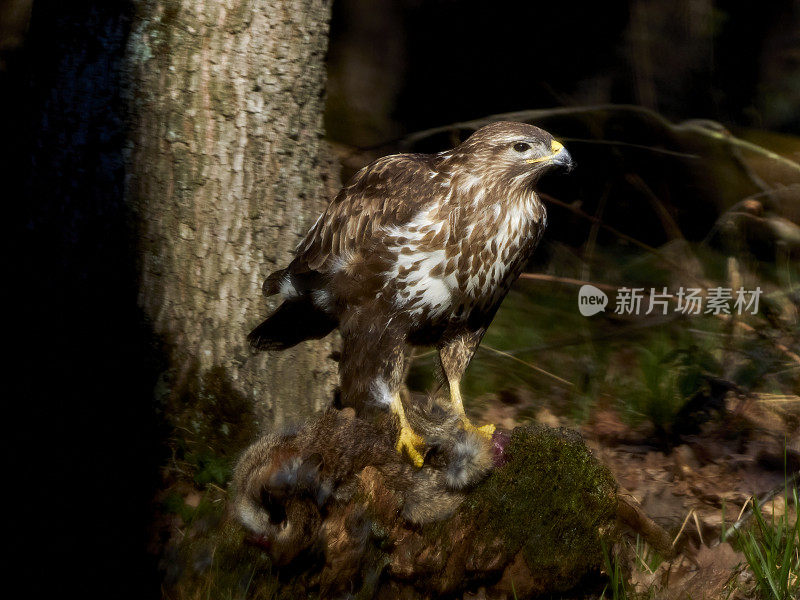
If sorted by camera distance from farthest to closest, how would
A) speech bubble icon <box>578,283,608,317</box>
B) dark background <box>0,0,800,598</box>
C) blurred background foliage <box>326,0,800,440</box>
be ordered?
blurred background foliage <box>326,0,800,440</box>, speech bubble icon <box>578,283,608,317</box>, dark background <box>0,0,800,598</box>

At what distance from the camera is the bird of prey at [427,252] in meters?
2.34

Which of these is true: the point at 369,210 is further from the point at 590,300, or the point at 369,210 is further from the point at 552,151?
the point at 590,300

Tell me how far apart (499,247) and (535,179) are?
0.24m

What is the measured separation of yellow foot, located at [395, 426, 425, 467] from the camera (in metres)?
2.30

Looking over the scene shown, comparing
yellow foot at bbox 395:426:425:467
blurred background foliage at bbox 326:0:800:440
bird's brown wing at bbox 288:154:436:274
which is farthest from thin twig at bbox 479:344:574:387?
yellow foot at bbox 395:426:425:467

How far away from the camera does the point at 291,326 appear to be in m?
2.75

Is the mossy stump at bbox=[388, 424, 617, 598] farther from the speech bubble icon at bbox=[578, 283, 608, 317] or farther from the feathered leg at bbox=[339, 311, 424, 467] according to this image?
the speech bubble icon at bbox=[578, 283, 608, 317]

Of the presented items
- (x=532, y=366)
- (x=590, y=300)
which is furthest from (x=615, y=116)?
(x=532, y=366)

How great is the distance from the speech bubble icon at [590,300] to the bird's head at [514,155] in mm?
1977

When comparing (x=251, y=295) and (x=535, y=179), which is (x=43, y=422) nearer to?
(x=251, y=295)

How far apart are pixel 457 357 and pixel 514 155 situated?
67 cm

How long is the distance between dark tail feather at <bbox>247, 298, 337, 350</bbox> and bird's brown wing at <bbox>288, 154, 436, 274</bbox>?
13 centimetres

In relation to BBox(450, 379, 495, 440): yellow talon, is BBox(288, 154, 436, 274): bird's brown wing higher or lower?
higher

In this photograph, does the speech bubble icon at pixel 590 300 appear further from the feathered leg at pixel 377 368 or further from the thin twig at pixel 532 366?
the feathered leg at pixel 377 368
